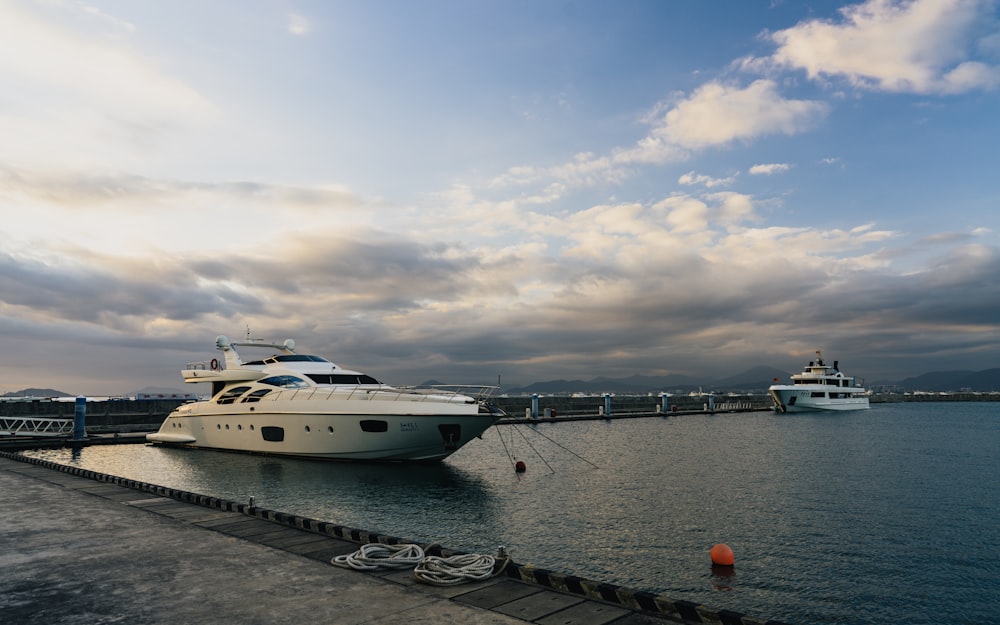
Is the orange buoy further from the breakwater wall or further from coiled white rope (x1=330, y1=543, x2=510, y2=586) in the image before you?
the breakwater wall

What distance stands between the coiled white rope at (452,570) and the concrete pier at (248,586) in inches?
4.1

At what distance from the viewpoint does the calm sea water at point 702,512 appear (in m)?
11.4

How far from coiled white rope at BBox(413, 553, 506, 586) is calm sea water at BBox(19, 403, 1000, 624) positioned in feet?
14.8

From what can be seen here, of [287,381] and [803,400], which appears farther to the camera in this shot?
[803,400]

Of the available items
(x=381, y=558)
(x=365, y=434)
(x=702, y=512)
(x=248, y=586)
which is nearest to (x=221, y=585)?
(x=248, y=586)

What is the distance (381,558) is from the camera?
8508 mm

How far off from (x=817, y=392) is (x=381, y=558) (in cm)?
9950

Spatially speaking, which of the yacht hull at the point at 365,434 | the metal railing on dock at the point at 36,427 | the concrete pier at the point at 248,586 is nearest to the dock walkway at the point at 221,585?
the concrete pier at the point at 248,586

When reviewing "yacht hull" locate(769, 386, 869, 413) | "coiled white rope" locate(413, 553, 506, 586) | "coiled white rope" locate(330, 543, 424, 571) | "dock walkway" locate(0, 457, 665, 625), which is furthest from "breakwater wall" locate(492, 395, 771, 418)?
"coiled white rope" locate(413, 553, 506, 586)

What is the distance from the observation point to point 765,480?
24.8 metres

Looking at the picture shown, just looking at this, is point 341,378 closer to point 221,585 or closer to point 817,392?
point 221,585

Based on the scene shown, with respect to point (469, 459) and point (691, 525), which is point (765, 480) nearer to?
point (691, 525)

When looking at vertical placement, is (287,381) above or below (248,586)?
above

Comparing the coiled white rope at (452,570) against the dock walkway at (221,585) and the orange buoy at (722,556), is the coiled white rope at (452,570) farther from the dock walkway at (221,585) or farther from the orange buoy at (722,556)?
the orange buoy at (722,556)
